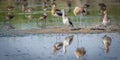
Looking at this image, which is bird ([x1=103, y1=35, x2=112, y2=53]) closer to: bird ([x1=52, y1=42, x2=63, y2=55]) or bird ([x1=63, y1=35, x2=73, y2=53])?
bird ([x1=63, y1=35, x2=73, y2=53])

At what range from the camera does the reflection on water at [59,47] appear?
16.0 metres

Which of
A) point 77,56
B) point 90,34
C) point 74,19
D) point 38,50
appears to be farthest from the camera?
point 74,19

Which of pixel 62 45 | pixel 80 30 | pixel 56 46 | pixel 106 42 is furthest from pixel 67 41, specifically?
pixel 80 30

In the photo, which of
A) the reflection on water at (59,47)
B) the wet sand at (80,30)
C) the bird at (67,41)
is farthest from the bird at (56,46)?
the wet sand at (80,30)

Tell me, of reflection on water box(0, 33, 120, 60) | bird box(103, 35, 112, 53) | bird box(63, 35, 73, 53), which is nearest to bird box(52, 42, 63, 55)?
reflection on water box(0, 33, 120, 60)

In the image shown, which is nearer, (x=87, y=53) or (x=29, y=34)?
(x=87, y=53)

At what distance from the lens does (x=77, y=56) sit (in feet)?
52.0

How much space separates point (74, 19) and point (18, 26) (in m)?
3.17

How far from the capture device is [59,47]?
17766 mm

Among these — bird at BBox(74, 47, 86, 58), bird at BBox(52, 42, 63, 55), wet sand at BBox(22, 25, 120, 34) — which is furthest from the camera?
wet sand at BBox(22, 25, 120, 34)

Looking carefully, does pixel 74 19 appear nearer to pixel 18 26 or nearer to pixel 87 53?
pixel 18 26

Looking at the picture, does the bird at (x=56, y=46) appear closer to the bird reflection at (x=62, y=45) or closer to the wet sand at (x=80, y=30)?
the bird reflection at (x=62, y=45)

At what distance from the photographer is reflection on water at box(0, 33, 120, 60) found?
52.5 feet

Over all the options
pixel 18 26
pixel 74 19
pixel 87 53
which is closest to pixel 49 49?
pixel 87 53
